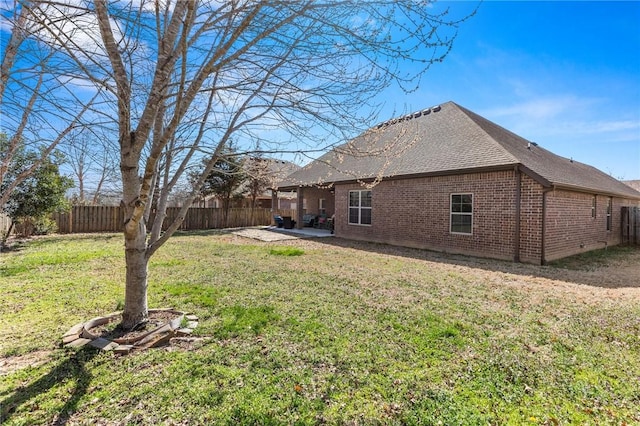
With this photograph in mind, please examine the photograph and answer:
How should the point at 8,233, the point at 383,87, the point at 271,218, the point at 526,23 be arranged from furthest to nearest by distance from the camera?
the point at 271,218 → the point at 8,233 → the point at 526,23 → the point at 383,87

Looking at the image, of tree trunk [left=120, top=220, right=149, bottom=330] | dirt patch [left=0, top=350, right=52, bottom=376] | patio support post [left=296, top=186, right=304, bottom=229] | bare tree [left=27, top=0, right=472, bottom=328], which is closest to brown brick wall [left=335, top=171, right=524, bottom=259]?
patio support post [left=296, top=186, right=304, bottom=229]

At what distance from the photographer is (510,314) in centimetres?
453

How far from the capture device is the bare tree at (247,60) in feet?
8.87

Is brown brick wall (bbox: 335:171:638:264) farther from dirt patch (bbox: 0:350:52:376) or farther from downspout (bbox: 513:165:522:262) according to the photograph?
dirt patch (bbox: 0:350:52:376)

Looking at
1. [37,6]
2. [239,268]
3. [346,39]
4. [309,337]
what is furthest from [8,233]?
[346,39]

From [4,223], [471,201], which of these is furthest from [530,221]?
[4,223]

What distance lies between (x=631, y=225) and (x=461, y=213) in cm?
1099

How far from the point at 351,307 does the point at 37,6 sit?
4.68 metres

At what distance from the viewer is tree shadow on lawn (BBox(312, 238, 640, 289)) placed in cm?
711

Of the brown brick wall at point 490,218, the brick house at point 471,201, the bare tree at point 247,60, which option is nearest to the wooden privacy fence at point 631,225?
the brick house at point 471,201

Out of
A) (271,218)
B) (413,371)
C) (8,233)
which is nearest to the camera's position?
(413,371)

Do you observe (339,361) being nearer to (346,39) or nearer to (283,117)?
(283,117)

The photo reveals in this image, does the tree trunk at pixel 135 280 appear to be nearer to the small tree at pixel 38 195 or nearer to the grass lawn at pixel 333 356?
the grass lawn at pixel 333 356

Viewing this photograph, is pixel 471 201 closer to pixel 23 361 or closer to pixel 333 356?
pixel 333 356
